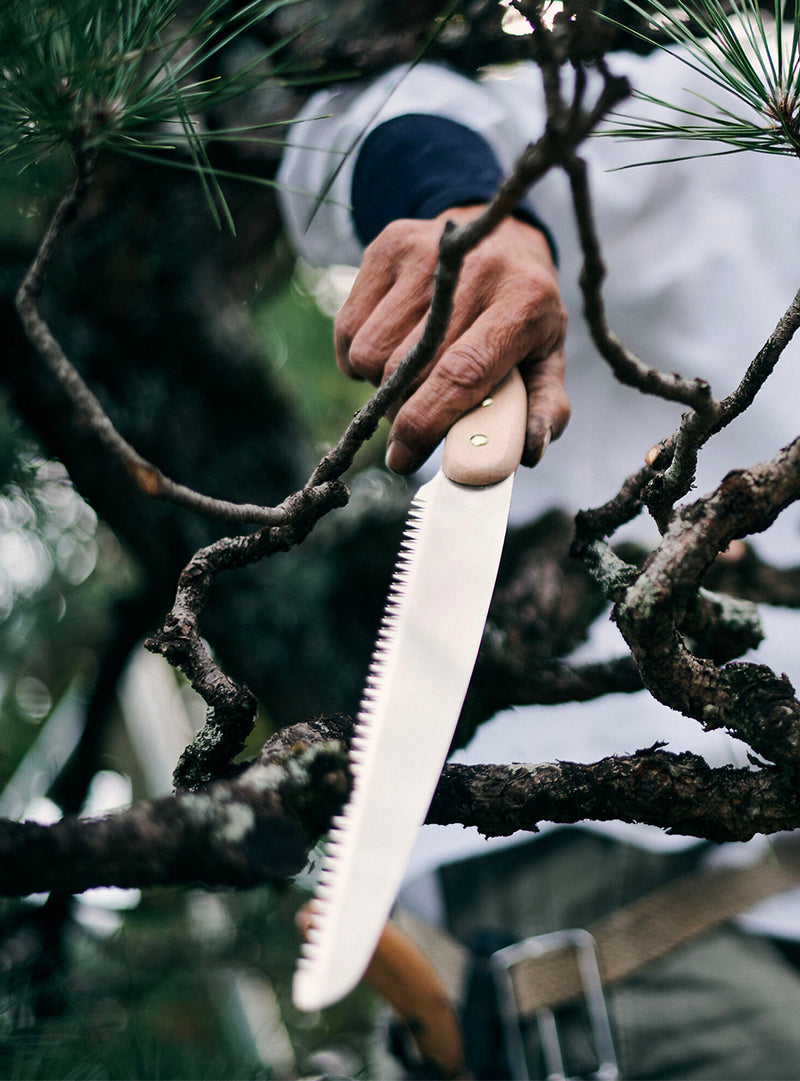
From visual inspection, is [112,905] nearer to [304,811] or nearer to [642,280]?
[304,811]

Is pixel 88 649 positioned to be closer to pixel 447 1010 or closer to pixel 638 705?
pixel 447 1010

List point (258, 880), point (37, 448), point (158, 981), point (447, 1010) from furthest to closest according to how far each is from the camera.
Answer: point (37, 448), point (158, 981), point (447, 1010), point (258, 880)

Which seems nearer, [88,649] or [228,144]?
[228,144]

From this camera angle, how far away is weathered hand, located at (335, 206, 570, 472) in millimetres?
498

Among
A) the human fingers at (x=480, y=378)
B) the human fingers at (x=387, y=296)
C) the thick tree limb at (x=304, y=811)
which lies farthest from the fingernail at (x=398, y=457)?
the thick tree limb at (x=304, y=811)


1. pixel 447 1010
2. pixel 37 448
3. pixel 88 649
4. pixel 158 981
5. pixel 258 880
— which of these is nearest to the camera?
pixel 258 880

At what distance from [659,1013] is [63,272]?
1224mm

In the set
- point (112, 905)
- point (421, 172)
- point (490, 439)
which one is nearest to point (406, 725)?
point (490, 439)

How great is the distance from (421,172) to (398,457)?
1.28 ft

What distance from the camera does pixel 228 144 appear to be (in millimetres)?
960

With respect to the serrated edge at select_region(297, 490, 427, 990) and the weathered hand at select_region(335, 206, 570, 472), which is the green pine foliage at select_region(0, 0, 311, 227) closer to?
the weathered hand at select_region(335, 206, 570, 472)

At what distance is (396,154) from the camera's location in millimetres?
792

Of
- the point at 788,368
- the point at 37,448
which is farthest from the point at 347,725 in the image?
the point at 37,448

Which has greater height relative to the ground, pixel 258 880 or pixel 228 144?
pixel 228 144
